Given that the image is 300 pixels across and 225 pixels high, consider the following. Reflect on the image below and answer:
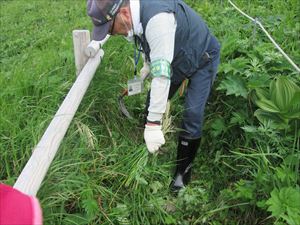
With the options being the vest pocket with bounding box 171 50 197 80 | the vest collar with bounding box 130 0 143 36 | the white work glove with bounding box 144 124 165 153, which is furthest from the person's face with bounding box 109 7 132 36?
the white work glove with bounding box 144 124 165 153

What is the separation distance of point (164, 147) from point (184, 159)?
187 millimetres

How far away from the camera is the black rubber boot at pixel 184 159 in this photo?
2.60 m

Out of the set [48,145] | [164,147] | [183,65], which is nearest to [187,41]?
[183,65]

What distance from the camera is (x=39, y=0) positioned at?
8.21 m

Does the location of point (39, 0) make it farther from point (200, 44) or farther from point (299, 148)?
point (299, 148)

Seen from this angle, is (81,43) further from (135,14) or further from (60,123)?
(60,123)

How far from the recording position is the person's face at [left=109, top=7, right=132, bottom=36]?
6.83 ft

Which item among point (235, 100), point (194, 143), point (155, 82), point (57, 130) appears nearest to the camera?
point (57, 130)

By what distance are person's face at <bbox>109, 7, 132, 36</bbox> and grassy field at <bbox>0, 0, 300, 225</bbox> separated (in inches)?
26.1

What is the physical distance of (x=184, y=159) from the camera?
2623 millimetres

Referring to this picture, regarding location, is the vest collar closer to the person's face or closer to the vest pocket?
the person's face

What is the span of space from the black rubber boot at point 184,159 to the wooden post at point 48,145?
735 millimetres

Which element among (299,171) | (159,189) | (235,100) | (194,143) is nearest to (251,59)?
(235,100)

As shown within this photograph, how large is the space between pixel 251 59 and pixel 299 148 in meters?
0.90
